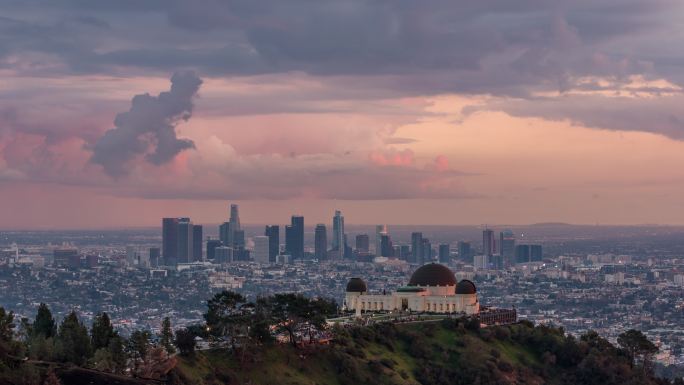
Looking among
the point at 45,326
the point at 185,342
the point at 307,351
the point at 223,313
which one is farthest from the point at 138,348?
the point at 307,351

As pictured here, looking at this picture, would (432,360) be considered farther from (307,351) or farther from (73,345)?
(73,345)

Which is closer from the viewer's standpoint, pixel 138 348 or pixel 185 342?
pixel 138 348

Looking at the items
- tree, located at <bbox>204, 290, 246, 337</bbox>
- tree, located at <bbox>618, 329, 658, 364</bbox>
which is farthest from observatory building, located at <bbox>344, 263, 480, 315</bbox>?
tree, located at <bbox>204, 290, 246, 337</bbox>

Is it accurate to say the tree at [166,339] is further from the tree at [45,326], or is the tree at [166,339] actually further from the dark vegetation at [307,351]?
the tree at [45,326]

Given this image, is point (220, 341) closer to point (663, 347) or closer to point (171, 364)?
point (171, 364)

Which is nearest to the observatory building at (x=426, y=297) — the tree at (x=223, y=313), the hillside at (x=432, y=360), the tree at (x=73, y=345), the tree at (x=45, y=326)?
the hillside at (x=432, y=360)

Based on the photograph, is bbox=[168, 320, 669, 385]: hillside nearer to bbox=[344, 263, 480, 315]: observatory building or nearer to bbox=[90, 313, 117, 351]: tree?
bbox=[90, 313, 117, 351]: tree
